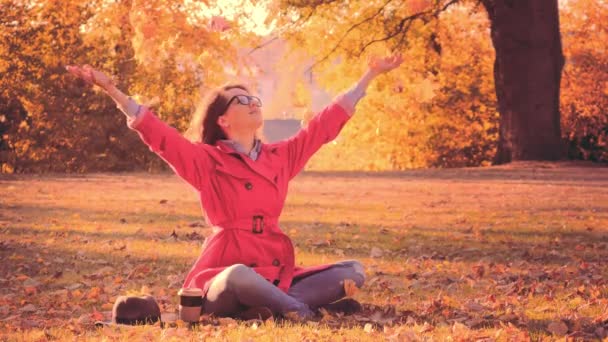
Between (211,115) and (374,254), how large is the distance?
144 inches

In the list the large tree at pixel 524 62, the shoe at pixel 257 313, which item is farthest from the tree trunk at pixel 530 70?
the shoe at pixel 257 313

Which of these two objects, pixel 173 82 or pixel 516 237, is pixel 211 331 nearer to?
pixel 516 237

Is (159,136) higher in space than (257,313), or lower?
higher

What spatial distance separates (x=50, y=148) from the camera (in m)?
25.3

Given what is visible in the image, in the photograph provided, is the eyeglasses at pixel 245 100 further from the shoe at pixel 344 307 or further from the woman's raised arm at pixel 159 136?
the shoe at pixel 344 307

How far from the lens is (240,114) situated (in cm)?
578

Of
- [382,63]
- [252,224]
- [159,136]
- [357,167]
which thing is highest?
[382,63]

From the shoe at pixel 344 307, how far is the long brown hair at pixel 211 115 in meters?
1.30

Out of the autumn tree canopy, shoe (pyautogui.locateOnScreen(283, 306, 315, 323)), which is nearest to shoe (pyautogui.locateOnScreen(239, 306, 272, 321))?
shoe (pyautogui.locateOnScreen(283, 306, 315, 323))

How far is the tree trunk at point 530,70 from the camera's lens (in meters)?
20.6

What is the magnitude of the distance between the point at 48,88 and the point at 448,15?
1567 centimetres

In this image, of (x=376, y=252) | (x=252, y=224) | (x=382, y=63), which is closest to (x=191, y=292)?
(x=252, y=224)

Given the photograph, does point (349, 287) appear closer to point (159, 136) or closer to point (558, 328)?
point (558, 328)

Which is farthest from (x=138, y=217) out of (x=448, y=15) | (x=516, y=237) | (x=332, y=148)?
(x=332, y=148)
